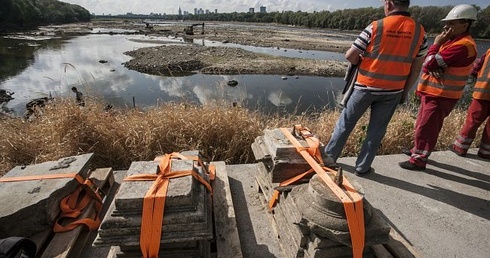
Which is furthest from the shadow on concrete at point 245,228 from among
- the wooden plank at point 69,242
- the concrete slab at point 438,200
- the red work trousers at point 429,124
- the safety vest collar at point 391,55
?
the red work trousers at point 429,124

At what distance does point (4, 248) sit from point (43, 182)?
0.96 metres

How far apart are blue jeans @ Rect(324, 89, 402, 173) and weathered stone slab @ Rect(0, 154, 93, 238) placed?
2.74m

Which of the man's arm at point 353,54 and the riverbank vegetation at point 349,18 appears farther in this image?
the riverbank vegetation at point 349,18

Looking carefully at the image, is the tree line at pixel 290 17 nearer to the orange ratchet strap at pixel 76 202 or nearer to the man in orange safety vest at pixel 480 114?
the man in orange safety vest at pixel 480 114

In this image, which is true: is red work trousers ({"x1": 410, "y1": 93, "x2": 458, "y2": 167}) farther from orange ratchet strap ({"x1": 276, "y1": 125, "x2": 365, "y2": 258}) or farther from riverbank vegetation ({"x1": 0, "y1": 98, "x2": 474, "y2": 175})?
orange ratchet strap ({"x1": 276, "y1": 125, "x2": 365, "y2": 258})

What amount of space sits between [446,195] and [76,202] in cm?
392

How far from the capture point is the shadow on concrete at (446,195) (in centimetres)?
302

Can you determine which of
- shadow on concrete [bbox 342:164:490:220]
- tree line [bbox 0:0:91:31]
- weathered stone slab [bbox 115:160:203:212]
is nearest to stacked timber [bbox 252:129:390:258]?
weathered stone slab [bbox 115:160:203:212]

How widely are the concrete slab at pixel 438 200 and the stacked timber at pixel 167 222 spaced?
6.53ft

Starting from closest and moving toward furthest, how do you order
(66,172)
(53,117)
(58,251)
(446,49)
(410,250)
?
(58,251), (410,250), (66,172), (446,49), (53,117)

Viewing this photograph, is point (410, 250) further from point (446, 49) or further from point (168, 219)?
point (446, 49)

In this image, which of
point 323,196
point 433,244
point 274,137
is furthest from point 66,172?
point 433,244

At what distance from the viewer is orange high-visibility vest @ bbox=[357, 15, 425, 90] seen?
9.47 ft

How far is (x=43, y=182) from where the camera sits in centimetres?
220
